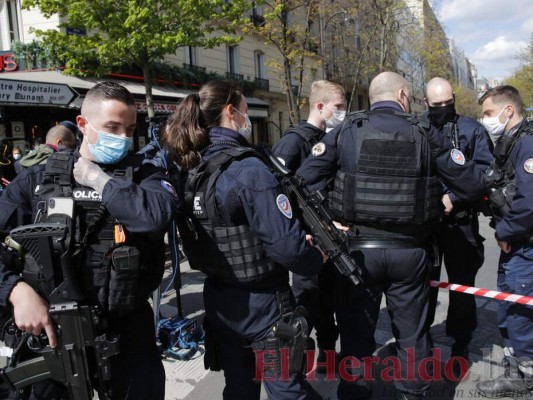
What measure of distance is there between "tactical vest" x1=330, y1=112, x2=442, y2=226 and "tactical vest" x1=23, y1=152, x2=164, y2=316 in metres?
1.33

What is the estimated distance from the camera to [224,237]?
2180mm

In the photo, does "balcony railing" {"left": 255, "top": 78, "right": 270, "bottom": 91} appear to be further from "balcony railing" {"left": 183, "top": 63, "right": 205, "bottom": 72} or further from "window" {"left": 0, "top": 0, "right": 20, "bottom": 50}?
"window" {"left": 0, "top": 0, "right": 20, "bottom": 50}

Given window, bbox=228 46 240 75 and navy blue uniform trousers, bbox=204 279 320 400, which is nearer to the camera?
navy blue uniform trousers, bbox=204 279 320 400

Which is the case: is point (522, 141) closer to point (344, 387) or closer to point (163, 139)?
point (344, 387)

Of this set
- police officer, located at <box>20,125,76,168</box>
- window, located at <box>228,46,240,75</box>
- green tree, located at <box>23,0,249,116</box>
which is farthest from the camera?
window, located at <box>228,46,240,75</box>

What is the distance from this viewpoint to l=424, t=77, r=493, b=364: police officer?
3.50 meters

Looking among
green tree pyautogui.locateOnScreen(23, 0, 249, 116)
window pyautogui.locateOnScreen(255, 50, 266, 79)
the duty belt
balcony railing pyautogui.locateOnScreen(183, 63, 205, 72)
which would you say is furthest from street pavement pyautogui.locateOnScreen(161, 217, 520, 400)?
window pyautogui.locateOnScreen(255, 50, 266, 79)

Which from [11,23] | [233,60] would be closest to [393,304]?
[11,23]

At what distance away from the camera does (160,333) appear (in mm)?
3959

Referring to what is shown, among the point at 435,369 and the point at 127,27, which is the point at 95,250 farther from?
the point at 127,27

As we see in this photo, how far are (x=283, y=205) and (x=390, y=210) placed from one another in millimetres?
848

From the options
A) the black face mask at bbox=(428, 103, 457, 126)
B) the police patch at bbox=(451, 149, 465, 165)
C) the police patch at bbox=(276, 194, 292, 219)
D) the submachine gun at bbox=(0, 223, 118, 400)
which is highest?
the black face mask at bbox=(428, 103, 457, 126)

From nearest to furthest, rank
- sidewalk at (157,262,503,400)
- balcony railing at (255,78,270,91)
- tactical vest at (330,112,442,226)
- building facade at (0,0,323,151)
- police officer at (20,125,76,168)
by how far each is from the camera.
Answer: tactical vest at (330,112,442,226) < sidewalk at (157,262,503,400) < police officer at (20,125,76,168) < building facade at (0,0,323,151) < balcony railing at (255,78,270,91)

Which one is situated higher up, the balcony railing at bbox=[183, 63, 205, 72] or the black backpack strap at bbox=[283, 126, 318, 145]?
the balcony railing at bbox=[183, 63, 205, 72]
